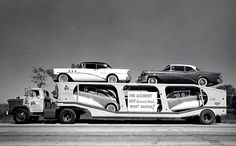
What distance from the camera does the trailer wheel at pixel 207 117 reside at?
496 inches

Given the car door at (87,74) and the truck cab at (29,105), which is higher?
the car door at (87,74)

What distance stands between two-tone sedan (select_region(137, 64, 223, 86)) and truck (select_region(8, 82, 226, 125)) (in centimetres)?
38

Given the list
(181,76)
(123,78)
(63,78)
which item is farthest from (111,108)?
(181,76)

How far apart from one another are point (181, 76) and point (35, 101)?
7504 mm

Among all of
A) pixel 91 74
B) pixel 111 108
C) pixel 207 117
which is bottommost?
pixel 207 117

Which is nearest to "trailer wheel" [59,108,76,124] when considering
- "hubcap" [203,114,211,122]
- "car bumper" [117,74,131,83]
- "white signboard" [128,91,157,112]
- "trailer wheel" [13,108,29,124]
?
"trailer wheel" [13,108,29,124]

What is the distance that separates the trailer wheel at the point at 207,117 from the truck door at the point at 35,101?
315 inches

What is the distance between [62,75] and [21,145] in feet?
20.8

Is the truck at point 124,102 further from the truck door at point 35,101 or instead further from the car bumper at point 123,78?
the car bumper at point 123,78

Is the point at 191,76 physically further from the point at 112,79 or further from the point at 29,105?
the point at 29,105

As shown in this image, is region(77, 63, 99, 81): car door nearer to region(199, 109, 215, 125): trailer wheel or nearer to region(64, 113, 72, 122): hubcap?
region(64, 113, 72, 122): hubcap

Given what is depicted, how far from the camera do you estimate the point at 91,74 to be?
13016 millimetres

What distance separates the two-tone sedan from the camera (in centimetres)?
1308

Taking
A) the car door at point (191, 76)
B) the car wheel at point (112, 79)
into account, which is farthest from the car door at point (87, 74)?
the car door at point (191, 76)
